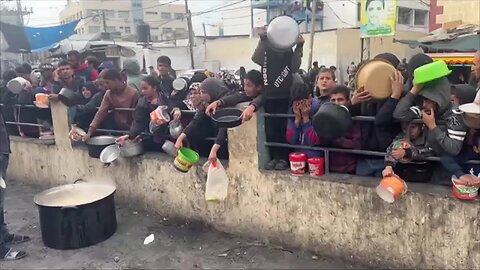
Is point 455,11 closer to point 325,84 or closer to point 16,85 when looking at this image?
point 325,84

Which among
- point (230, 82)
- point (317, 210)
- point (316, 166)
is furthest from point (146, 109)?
point (317, 210)

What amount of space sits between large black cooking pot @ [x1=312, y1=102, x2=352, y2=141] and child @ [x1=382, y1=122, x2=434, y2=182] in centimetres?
40

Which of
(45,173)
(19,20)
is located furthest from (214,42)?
(45,173)

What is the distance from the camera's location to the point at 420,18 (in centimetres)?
4181

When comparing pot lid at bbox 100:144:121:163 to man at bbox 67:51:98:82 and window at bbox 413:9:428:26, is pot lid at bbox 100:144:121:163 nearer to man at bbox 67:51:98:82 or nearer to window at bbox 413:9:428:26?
man at bbox 67:51:98:82

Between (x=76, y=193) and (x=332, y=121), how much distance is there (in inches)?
124

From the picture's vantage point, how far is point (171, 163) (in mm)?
4918

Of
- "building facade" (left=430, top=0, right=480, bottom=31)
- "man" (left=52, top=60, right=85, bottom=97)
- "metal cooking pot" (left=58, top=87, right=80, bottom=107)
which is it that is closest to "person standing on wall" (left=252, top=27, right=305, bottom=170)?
"metal cooking pot" (left=58, top=87, right=80, bottom=107)

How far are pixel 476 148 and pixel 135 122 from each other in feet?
11.5

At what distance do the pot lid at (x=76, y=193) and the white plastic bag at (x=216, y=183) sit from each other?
1.18 metres

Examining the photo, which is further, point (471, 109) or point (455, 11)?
point (455, 11)

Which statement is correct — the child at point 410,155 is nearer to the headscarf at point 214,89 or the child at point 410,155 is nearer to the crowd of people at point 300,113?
the crowd of people at point 300,113

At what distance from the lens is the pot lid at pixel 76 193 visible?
15.8 feet

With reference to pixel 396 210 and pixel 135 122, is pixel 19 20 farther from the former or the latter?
pixel 396 210
